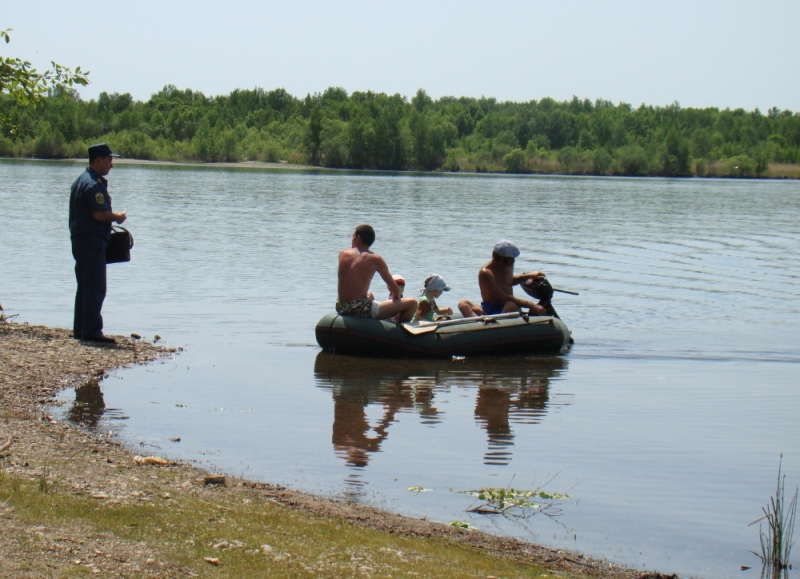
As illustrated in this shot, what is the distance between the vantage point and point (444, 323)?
40.7ft

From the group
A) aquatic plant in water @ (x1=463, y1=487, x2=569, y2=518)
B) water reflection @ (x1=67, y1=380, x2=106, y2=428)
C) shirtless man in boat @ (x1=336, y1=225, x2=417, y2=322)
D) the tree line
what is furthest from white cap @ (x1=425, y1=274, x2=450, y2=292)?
the tree line

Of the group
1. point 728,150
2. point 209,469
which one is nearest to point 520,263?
point 209,469

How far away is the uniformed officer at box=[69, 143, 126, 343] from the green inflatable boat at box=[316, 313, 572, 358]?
277 centimetres

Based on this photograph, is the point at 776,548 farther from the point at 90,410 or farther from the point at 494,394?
the point at 90,410

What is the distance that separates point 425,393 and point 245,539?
540cm

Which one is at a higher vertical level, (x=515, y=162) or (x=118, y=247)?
(x=515, y=162)

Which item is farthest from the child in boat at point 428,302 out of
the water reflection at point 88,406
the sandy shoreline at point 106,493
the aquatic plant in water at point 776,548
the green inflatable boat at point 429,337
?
the aquatic plant in water at point 776,548

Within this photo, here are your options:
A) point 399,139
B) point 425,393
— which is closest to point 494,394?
point 425,393

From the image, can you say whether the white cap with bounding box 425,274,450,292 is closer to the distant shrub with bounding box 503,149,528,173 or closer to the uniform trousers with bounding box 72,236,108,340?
the uniform trousers with bounding box 72,236,108,340

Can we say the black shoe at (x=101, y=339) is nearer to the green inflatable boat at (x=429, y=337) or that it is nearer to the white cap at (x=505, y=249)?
the green inflatable boat at (x=429, y=337)

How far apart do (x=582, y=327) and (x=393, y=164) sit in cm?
10867

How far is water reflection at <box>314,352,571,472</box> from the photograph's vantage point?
8336mm

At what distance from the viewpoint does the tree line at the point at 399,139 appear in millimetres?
119312

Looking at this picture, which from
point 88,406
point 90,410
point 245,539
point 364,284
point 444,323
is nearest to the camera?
point 245,539
